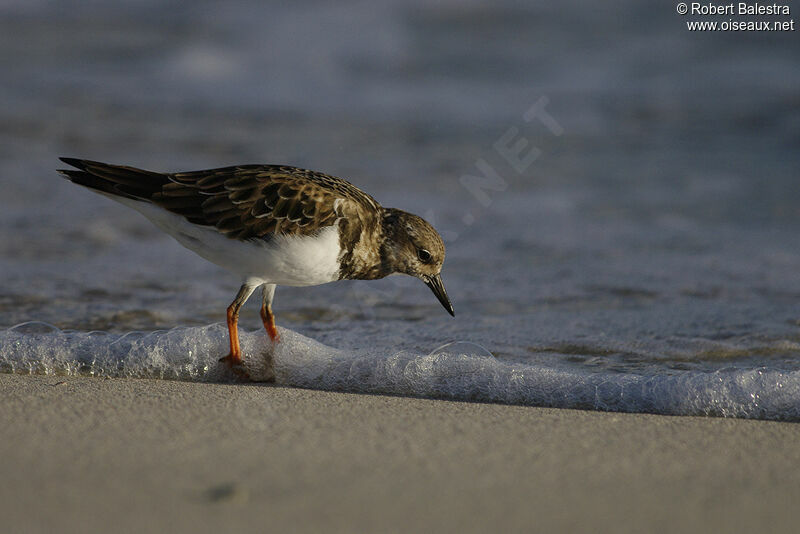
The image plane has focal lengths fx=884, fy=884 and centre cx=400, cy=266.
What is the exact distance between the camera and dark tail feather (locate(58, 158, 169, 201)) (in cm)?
386

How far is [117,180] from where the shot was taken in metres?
3.88

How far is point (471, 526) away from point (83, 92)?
30.9 ft

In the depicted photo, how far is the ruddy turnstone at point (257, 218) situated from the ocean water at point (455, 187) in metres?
0.35

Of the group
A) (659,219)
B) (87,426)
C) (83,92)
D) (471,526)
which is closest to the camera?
(471,526)

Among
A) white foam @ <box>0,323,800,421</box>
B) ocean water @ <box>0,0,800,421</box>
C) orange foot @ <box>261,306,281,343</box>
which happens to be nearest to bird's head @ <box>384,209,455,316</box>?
ocean water @ <box>0,0,800,421</box>

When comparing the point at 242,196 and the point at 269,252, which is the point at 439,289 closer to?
the point at 269,252

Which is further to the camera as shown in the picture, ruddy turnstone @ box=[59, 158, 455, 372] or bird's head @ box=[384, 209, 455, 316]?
bird's head @ box=[384, 209, 455, 316]

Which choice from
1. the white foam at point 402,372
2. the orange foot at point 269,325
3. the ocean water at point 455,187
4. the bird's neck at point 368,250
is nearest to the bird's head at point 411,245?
the bird's neck at point 368,250

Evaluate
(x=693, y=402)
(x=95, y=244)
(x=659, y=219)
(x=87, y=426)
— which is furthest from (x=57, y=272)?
(x=659, y=219)

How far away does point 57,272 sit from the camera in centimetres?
505

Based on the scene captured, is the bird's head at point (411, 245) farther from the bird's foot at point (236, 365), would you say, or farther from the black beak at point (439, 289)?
the bird's foot at point (236, 365)

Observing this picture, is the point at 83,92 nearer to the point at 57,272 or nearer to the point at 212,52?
the point at 212,52

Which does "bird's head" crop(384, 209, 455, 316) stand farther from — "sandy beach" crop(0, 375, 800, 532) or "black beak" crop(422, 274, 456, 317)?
"sandy beach" crop(0, 375, 800, 532)

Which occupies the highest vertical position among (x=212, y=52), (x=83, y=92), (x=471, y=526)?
(x=212, y=52)
